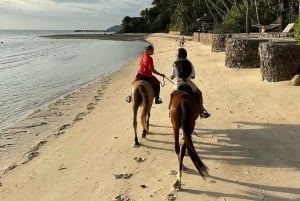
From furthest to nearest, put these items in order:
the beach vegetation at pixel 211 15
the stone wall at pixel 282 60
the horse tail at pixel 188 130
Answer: the beach vegetation at pixel 211 15
the stone wall at pixel 282 60
the horse tail at pixel 188 130

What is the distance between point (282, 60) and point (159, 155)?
313 inches

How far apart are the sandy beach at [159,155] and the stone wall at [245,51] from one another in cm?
486

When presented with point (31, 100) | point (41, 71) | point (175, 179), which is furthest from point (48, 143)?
point (41, 71)

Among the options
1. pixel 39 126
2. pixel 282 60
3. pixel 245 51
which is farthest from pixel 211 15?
pixel 39 126

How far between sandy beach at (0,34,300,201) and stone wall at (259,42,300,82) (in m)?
0.60

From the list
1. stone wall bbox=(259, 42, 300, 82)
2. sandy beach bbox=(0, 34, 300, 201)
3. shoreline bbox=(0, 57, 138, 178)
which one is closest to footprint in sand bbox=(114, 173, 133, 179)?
sandy beach bbox=(0, 34, 300, 201)

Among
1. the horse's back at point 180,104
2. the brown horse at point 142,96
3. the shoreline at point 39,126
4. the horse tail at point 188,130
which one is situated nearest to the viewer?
the horse tail at point 188,130

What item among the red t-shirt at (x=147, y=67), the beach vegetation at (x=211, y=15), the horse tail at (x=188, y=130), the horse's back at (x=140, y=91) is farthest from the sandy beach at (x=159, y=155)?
the beach vegetation at (x=211, y=15)

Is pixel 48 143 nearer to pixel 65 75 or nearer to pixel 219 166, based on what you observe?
pixel 219 166

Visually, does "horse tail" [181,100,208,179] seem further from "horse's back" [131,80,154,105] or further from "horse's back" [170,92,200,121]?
"horse's back" [131,80,154,105]

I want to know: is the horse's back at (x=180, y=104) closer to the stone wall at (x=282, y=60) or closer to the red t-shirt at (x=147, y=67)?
the red t-shirt at (x=147, y=67)

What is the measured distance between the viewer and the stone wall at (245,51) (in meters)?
19.1

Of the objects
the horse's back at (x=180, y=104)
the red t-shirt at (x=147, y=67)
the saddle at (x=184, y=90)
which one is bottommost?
the horse's back at (x=180, y=104)

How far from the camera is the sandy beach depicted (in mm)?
7086
